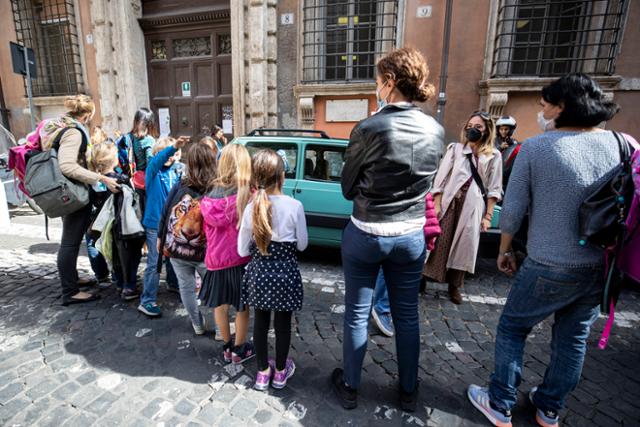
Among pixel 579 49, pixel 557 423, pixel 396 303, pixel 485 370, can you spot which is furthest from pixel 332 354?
pixel 579 49

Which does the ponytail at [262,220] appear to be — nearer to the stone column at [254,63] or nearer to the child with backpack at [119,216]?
the child with backpack at [119,216]

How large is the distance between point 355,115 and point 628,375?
6.25 metres

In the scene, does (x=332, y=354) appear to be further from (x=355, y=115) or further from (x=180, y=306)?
(x=355, y=115)

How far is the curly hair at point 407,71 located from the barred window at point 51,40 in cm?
998

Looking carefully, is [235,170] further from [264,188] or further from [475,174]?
[475,174]

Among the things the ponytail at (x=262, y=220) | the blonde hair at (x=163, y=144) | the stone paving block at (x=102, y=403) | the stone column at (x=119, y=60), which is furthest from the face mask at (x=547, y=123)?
the stone column at (x=119, y=60)

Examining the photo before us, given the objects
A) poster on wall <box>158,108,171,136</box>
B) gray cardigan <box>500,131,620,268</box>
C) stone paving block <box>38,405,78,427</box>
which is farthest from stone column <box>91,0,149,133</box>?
gray cardigan <box>500,131,620,268</box>

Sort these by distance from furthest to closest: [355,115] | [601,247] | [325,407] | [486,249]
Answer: [355,115]
[486,249]
[325,407]
[601,247]

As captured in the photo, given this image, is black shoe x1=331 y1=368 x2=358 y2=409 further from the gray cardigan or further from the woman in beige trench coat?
the woman in beige trench coat

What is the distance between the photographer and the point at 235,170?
2270mm

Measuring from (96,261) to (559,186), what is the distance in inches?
157

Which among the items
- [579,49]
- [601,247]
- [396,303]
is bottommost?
[396,303]

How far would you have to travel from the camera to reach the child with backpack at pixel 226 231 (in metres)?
2.26

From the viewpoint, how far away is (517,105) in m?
6.91
